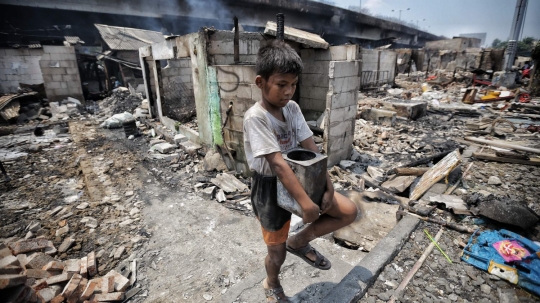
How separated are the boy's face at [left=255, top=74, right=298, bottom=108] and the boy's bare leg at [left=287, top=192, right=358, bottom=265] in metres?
0.89

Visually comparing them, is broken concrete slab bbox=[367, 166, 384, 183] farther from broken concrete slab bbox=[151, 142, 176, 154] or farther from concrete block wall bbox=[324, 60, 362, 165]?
broken concrete slab bbox=[151, 142, 176, 154]

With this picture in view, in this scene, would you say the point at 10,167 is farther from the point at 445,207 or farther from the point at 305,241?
the point at 445,207

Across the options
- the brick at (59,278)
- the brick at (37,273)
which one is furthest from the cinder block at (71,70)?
the brick at (59,278)

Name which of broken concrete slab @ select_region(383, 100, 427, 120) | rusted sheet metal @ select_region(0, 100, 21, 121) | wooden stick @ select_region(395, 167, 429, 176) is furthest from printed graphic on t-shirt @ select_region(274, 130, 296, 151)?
rusted sheet metal @ select_region(0, 100, 21, 121)

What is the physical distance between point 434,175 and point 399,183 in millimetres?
590

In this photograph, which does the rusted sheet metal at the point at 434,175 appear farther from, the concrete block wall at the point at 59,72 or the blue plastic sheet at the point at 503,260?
the concrete block wall at the point at 59,72

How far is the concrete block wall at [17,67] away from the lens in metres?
11.6

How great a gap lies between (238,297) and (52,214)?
3914 mm

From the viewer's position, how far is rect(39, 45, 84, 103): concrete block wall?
12.2 m

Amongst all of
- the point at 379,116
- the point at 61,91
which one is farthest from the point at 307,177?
the point at 61,91

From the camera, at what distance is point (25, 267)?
2789mm

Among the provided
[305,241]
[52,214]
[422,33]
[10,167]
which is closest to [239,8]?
[10,167]

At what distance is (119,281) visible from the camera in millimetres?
2836

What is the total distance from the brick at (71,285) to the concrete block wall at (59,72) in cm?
1382
